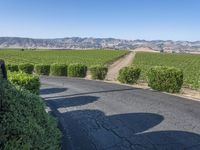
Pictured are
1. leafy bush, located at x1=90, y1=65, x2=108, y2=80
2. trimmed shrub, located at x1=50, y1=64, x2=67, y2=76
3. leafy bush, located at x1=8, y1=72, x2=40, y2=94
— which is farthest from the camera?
trimmed shrub, located at x1=50, y1=64, x2=67, y2=76

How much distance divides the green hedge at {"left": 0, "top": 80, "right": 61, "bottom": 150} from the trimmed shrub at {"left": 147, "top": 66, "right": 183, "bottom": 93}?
49.4 ft

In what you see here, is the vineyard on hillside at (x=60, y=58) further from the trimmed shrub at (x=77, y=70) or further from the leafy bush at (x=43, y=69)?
the trimmed shrub at (x=77, y=70)

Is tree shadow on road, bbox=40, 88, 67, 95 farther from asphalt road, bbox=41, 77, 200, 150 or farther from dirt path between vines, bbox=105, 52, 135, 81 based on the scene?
dirt path between vines, bbox=105, 52, 135, 81

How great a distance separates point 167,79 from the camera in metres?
19.6

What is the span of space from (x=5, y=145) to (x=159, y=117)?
902 cm

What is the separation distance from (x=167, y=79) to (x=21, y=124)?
16.3m

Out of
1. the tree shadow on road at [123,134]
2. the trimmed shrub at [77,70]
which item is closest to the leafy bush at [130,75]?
the trimmed shrub at [77,70]

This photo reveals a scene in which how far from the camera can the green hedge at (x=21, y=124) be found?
3.76 meters

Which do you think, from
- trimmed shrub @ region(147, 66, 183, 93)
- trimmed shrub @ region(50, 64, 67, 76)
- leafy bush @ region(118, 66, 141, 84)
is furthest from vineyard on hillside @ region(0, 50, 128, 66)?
trimmed shrub @ region(147, 66, 183, 93)

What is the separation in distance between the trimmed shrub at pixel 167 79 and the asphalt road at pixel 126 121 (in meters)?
1.70

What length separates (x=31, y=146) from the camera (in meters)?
3.82

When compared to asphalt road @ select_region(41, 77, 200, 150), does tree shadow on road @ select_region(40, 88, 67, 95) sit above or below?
below

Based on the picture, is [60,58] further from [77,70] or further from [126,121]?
[126,121]

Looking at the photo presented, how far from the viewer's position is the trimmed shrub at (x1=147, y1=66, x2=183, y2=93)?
19406mm
